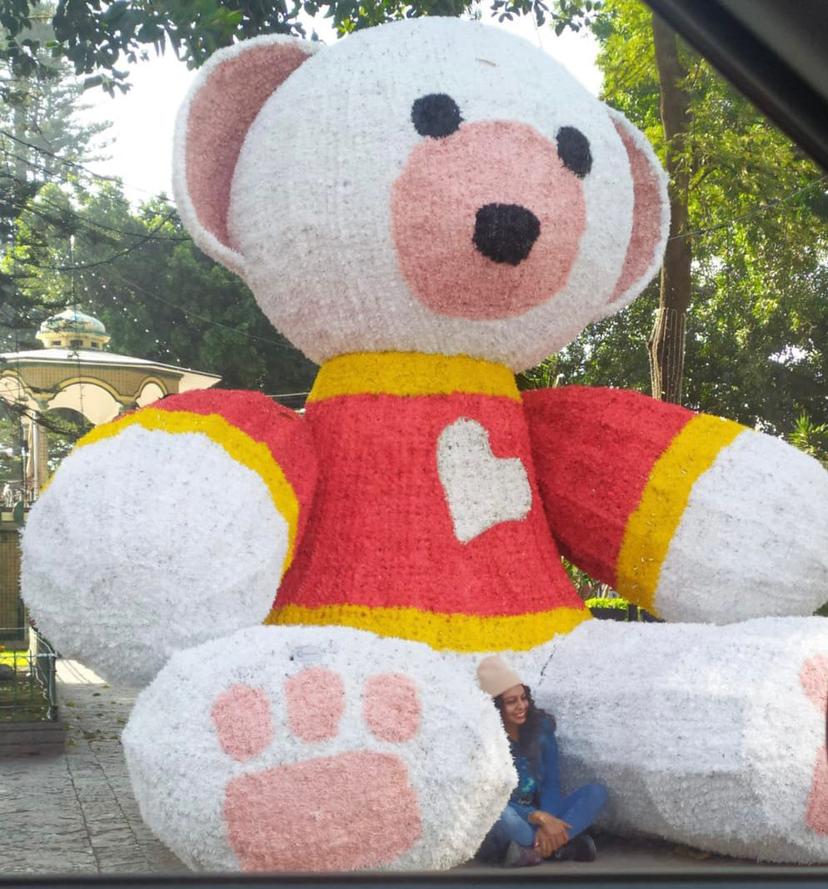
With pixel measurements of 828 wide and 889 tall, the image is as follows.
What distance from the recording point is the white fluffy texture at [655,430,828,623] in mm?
2387

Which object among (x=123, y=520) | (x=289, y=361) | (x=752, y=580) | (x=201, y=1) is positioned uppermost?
(x=201, y=1)

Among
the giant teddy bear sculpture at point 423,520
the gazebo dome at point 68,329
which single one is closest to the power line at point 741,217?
the gazebo dome at point 68,329

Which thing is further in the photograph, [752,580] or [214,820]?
[752,580]

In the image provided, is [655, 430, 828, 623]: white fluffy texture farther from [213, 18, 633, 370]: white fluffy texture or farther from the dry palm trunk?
the dry palm trunk

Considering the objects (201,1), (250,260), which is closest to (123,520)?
(250,260)

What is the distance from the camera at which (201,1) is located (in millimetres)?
3359

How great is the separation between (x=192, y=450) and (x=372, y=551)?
418mm

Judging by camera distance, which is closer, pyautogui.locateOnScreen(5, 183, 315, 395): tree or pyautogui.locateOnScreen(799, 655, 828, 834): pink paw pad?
pyautogui.locateOnScreen(799, 655, 828, 834): pink paw pad

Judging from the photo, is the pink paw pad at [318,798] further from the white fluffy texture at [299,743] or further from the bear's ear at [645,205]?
the bear's ear at [645,205]

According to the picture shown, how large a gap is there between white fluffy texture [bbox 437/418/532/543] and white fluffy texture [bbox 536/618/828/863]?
1.02ft

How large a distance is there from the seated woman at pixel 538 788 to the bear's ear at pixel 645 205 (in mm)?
1063

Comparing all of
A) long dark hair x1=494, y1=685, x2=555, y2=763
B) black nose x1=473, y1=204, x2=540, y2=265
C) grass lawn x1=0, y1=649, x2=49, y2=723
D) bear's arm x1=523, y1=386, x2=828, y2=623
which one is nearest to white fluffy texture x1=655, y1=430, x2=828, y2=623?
bear's arm x1=523, y1=386, x2=828, y2=623

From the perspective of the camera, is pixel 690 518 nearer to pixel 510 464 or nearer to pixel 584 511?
pixel 584 511

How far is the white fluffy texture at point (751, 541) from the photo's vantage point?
239cm
